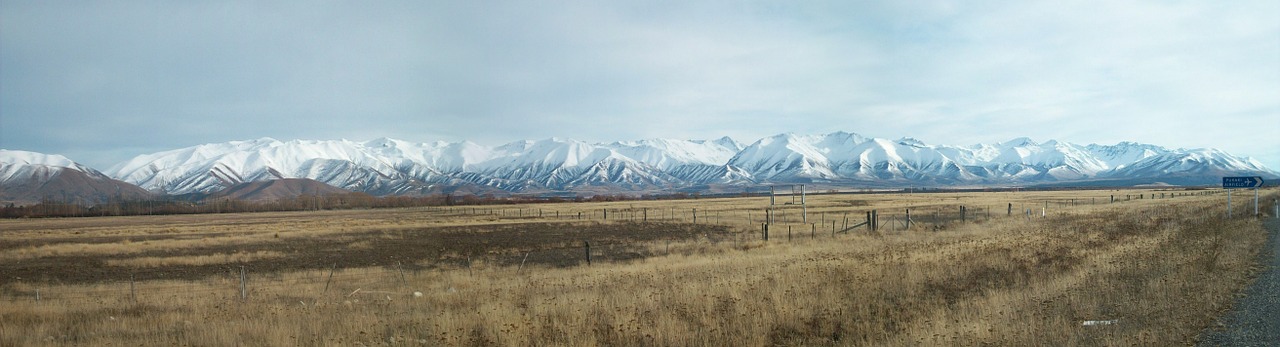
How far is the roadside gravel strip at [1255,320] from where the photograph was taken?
8.67 metres

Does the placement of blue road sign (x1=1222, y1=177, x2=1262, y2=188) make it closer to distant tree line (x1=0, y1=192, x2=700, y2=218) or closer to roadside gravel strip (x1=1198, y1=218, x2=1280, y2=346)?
roadside gravel strip (x1=1198, y1=218, x2=1280, y2=346)

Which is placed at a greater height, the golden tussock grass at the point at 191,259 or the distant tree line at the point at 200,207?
the golden tussock grass at the point at 191,259

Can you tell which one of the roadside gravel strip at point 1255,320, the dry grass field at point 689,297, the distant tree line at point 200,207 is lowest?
the distant tree line at point 200,207

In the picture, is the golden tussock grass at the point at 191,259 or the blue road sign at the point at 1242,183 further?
the blue road sign at the point at 1242,183

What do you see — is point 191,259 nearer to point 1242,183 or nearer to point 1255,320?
point 1255,320

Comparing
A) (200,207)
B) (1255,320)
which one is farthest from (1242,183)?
(200,207)

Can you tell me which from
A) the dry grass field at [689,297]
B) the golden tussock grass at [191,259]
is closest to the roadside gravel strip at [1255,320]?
the dry grass field at [689,297]

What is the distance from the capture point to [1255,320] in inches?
383

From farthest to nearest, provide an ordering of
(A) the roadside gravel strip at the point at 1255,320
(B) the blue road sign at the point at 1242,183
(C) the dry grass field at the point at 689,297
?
(B) the blue road sign at the point at 1242,183 → (C) the dry grass field at the point at 689,297 → (A) the roadside gravel strip at the point at 1255,320

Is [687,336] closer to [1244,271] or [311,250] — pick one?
[1244,271]

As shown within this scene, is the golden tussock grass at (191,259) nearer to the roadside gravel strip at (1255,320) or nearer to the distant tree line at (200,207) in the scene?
the roadside gravel strip at (1255,320)

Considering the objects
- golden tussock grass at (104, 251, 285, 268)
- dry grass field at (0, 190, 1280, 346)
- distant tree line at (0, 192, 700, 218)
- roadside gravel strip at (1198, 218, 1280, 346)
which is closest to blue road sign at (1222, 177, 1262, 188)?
dry grass field at (0, 190, 1280, 346)

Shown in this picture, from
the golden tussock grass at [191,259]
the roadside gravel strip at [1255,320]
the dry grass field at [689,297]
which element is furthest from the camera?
the golden tussock grass at [191,259]

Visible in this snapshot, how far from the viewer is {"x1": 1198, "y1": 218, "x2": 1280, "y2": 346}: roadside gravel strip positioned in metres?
8.67
